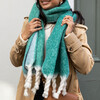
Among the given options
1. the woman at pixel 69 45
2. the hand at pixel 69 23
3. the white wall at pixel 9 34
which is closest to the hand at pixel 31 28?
the woman at pixel 69 45

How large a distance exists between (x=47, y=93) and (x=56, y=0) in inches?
21.4

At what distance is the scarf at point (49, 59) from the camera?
3.24ft

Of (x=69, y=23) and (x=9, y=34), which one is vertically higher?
(x=69, y=23)

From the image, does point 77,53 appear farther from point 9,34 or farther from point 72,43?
point 9,34

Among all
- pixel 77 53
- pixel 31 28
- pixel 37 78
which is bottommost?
pixel 37 78

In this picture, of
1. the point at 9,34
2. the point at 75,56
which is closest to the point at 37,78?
the point at 75,56

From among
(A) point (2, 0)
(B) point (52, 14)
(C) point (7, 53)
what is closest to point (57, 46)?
(B) point (52, 14)

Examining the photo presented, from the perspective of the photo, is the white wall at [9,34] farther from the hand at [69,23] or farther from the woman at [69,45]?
the hand at [69,23]

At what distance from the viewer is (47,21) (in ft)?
3.86

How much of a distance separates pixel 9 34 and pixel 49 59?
0.77 metres

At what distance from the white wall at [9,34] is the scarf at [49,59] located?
58 cm

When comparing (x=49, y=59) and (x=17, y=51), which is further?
(x=17, y=51)

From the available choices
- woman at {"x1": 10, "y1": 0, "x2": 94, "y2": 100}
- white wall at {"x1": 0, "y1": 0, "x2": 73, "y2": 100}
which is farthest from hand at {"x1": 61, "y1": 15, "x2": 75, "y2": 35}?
white wall at {"x1": 0, "y1": 0, "x2": 73, "y2": 100}

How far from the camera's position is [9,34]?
5.42ft
